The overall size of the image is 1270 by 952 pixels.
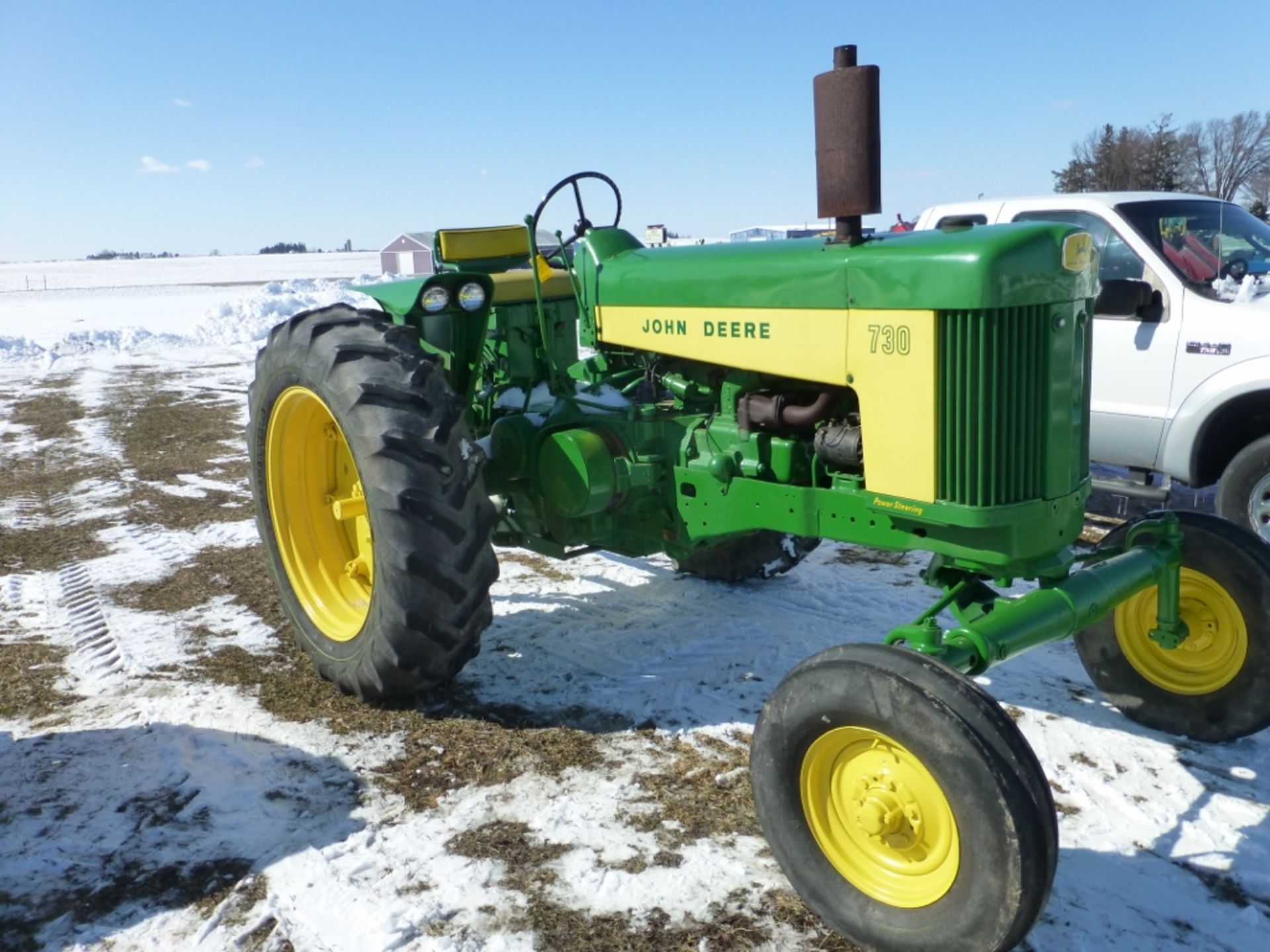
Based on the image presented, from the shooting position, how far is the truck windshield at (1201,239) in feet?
17.9

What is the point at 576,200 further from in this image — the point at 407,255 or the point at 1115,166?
the point at 407,255

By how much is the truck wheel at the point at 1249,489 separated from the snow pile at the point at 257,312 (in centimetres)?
1388

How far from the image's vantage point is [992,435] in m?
2.74

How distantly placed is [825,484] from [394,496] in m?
1.37

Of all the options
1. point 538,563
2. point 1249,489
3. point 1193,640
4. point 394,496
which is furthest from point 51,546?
point 1249,489

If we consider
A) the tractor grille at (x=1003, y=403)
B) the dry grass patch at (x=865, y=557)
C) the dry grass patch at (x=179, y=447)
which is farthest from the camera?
the dry grass patch at (x=179, y=447)

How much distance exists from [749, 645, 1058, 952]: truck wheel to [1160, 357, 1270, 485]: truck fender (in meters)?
3.56

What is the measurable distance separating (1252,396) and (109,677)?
17.2 ft

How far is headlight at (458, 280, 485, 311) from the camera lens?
4.00m

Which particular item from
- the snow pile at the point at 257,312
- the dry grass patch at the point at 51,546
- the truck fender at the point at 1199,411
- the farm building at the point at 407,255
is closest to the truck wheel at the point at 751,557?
the truck fender at the point at 1199,411

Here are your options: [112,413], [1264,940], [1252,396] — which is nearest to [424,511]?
[1264,940]

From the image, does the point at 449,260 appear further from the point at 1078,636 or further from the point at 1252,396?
the point at 1252,396

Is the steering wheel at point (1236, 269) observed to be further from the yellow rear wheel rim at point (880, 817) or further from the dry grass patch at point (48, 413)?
the dry grass patch at point (48, 413)

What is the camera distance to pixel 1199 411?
5.23m
